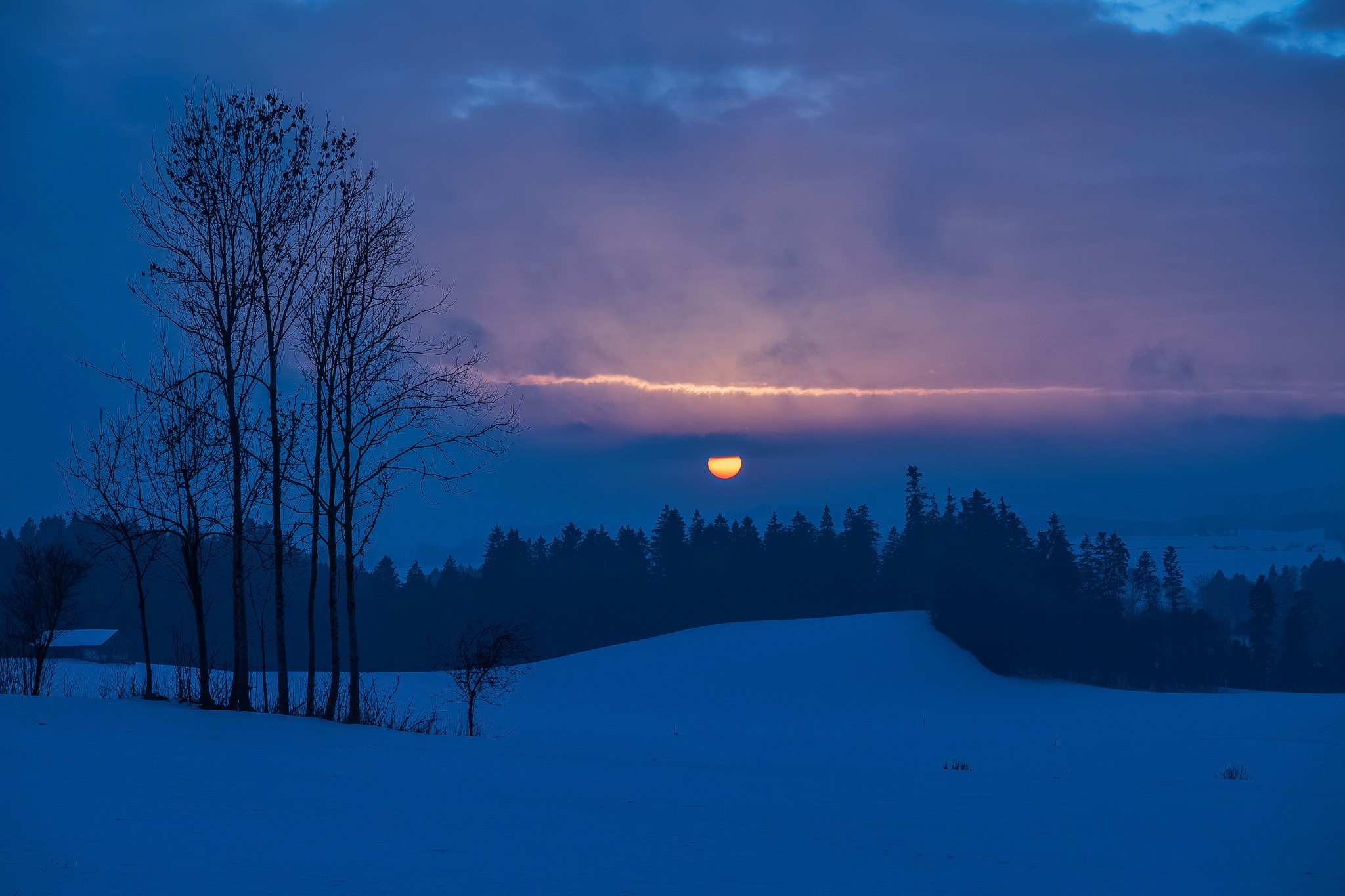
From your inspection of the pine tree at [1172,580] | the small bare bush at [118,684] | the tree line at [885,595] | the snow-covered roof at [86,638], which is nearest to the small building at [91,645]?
the snow-covered roof at [86,638]

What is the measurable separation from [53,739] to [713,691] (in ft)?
118

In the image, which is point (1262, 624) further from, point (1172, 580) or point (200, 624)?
point (200, 624)

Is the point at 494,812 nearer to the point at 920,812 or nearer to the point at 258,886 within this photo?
the point at 258,886

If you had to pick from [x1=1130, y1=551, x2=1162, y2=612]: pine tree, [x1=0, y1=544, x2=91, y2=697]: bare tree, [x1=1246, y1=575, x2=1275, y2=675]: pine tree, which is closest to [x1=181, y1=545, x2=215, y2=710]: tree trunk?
[x1=0, y1=544, x2=91, y2=697]: bare tree

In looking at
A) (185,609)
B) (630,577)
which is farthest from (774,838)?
(185,609)

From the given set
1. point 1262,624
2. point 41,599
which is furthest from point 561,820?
point 1262,624

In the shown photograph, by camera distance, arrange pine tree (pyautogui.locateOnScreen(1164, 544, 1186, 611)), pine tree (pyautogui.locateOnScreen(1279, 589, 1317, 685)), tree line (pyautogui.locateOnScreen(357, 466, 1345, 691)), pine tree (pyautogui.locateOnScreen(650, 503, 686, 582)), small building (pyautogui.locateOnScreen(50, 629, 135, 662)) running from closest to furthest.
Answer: tree line (pyautogui.locateOnScreen(357, 466, 1345, 691)) → pine tree (pyautogui.locateOnScreen(1279, 589, 1317, 685)) → small building (pyautogui.locateOnScreen(50, 629, 135, 662)) → pine tree (pyautogui.locateOnScreen(1164, 544, 1186, 611)) → pine tree (pyautogui.locateOnScreen(650, 503, 686, 582))

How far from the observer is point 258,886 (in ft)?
19.8

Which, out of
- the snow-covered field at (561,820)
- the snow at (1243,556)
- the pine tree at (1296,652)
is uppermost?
the snow-covered field at (561,820)

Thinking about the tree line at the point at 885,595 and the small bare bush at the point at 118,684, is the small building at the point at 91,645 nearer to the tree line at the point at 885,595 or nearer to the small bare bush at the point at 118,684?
the tree line at the point at 885,595

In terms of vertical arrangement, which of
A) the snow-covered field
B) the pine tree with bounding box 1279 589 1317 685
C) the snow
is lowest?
the pine tree with bounding box 1279 589 1317 685

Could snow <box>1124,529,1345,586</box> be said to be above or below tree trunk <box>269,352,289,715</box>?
A: below

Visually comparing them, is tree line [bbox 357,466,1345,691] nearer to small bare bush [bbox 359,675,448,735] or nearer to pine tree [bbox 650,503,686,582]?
pine tree [bbox 650,503,686,582]

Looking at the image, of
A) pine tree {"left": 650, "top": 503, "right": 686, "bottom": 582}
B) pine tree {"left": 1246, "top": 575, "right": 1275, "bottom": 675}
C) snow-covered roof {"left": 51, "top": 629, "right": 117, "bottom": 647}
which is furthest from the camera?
pine tree {"left": 650, "top": 503, "right": 686, "bottom": 582}
